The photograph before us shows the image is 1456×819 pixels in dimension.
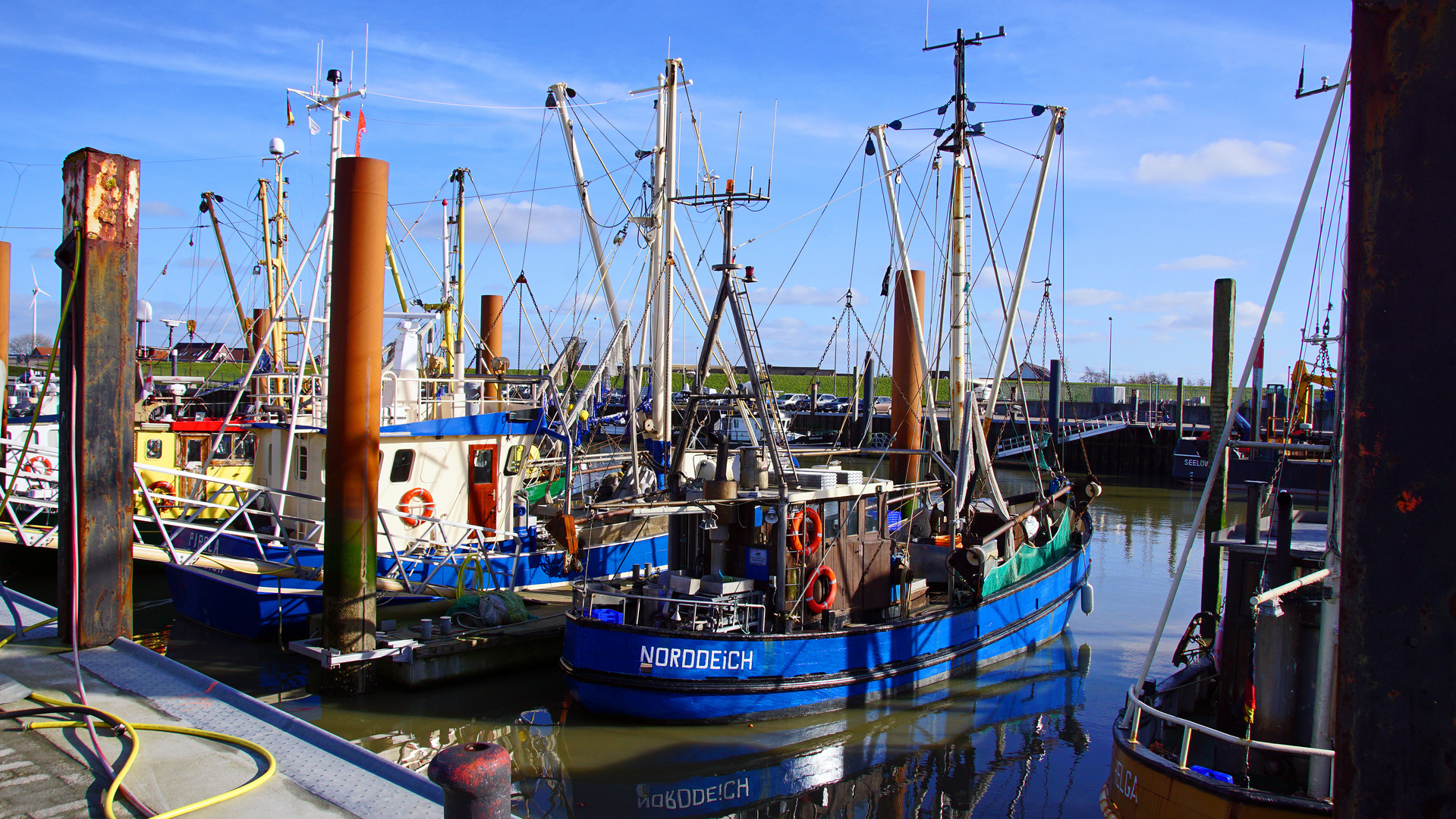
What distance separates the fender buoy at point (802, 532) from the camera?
35.4 ft

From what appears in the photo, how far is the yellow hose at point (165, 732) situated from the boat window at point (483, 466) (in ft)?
33.8

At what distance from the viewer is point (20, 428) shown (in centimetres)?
2244

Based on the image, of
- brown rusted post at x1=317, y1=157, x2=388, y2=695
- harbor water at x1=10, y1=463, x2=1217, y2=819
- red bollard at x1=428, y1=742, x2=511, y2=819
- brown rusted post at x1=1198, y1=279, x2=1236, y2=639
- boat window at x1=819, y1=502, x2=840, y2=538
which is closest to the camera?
red bollard at x1=428, y1=742, x2=511, y2=819

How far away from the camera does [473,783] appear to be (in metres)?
3.48

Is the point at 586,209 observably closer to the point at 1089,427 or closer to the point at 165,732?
→ the point at 165,732

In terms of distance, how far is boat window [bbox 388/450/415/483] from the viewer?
595 inches

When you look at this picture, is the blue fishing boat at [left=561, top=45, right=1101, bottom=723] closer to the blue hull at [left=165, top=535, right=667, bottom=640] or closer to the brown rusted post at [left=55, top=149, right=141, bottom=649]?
the blue hull at [left=165, top=535, right=667, bottom=640]

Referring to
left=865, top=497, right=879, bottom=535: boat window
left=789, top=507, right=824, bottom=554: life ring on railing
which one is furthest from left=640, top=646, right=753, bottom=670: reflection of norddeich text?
left=865, top=497, right=879, bottom=535: boat window

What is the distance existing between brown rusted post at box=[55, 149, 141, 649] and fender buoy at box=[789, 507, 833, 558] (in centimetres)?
656

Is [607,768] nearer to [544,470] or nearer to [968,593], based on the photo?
[968,593]

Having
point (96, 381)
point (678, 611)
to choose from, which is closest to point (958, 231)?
point (678, 611)

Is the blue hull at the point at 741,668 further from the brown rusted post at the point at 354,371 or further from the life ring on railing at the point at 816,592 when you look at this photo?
the brown rusted post at the point at 354,371

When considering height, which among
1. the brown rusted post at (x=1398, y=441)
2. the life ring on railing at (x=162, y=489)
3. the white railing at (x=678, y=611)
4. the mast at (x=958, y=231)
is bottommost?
the white railing at (x=678, y=611)

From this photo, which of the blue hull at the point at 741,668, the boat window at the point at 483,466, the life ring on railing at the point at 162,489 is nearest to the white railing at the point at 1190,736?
the blue hull at the point at 741,668
